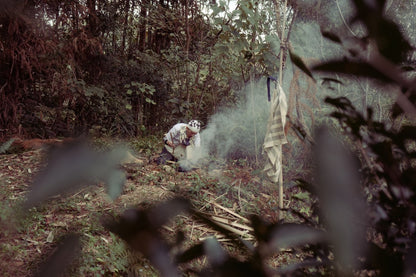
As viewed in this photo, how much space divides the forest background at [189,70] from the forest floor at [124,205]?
0.26 meters

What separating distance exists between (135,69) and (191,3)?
1.88 m

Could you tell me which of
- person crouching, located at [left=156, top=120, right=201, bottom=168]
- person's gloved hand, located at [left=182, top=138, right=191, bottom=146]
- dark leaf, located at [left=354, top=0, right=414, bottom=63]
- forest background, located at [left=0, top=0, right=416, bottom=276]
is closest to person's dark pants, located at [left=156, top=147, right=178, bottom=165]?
person crouching, located at [left=156, top=120, right=201, bottom=168]

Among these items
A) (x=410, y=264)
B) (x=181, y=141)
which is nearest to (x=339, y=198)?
(x=410, y=264)

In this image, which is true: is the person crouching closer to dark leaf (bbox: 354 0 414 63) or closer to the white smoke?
the white smoke

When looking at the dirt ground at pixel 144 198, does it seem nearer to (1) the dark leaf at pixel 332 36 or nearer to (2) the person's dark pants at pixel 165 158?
(2) the person's dark pants at pixel 165 158

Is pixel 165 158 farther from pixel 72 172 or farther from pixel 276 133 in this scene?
pixel 72 172

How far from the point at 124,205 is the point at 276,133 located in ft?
6.76

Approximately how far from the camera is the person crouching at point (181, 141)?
475cm

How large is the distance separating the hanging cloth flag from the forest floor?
1.42ft

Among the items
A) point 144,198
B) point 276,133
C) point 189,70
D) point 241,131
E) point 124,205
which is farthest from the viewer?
point 189,70

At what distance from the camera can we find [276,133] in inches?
112

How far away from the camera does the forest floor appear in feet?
4.79

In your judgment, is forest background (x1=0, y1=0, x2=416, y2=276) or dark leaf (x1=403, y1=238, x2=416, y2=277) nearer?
dark leaf (x1=403, y1=238, x2=416, y2=277)

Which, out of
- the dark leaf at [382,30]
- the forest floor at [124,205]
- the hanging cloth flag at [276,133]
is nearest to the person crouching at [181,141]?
the forest floor at [124,205]
